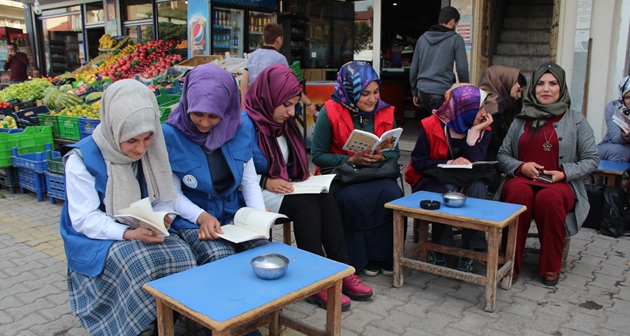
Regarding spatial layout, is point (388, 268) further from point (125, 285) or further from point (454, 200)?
point (125, 285)

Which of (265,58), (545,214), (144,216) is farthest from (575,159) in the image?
(265,58)

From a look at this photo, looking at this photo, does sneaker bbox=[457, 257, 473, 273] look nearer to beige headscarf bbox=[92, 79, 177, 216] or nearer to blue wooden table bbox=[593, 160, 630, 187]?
blue wooden table bbox=[593, 160, 630, 187]

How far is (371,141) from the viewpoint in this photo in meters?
3.26

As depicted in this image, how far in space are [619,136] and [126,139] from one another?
14.1 ft

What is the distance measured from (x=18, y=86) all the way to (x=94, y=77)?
1.35 meters

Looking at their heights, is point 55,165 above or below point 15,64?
below

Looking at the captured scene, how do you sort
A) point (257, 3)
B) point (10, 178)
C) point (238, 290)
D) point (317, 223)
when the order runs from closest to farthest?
1. point (238, 290)
2. point (317, 223)
3. point (10, 178)
4. point (257, 3)

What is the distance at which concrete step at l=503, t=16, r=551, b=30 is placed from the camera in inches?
331

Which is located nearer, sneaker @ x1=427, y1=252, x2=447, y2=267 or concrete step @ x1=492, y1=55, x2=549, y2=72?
sneaker @ x1=427, y1=252, x2=447, y2=267

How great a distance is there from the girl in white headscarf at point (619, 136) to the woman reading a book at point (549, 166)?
55.5 inches

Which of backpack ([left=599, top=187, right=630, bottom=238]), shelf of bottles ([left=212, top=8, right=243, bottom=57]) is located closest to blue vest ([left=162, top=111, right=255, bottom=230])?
backpack ([left=599, top=187, right=630, bottom=238])

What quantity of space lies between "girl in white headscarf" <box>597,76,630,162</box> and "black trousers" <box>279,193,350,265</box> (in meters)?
2.94

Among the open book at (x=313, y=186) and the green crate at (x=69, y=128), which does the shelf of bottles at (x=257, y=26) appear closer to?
the green crate at (x=69, y=128)

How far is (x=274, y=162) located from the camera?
3.18 meters
